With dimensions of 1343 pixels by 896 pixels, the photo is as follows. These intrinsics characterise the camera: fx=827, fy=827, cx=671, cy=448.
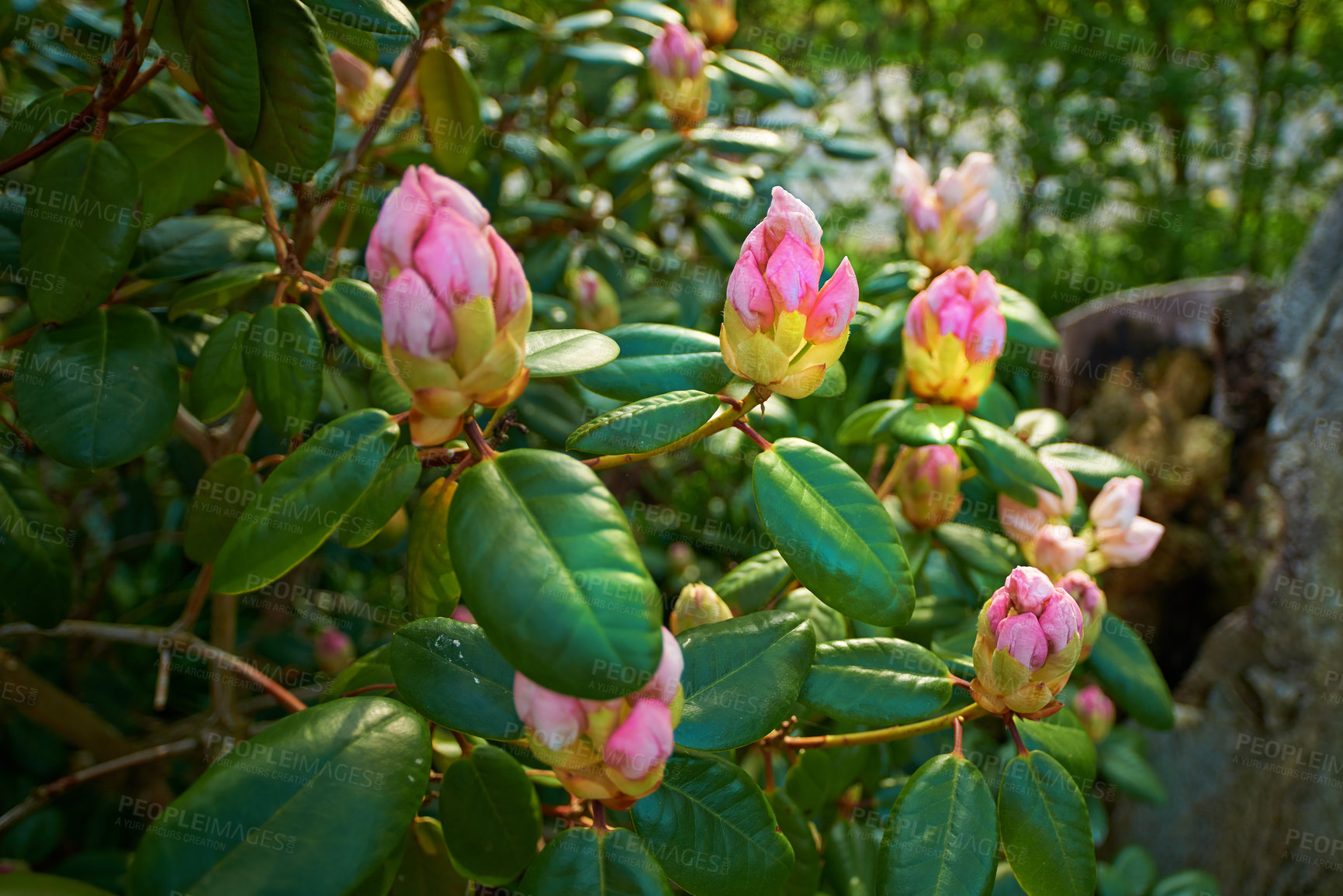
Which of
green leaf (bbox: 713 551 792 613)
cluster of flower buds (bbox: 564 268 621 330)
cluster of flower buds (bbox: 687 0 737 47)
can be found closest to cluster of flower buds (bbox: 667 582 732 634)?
green leaf (bbox: 713 551 792 613)

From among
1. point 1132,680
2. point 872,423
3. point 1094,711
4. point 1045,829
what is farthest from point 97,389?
point 1094,711

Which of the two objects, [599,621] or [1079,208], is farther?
[1079,208]

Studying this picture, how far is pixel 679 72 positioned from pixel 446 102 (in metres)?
0.46

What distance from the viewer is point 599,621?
458 mm

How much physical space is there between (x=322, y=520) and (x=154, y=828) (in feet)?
0.66

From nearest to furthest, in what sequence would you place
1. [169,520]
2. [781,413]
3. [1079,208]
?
[781,413], [169,520], [1079,208]

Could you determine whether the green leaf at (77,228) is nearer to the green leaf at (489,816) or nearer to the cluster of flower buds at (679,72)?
the green leaf at (489,816)

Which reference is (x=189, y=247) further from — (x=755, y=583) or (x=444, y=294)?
(x=755, y=583)

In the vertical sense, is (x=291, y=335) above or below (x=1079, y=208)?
above

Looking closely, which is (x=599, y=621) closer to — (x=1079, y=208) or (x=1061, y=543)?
(x=1061, y=543)

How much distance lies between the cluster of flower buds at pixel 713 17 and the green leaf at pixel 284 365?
1155mm

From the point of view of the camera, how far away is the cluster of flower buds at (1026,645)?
0.65 metres

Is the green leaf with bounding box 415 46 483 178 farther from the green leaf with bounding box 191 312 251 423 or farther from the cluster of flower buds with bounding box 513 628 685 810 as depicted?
the cluster of flower buds with bounding box 513 628 685 810

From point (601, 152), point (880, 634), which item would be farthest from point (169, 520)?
point (880, 634)
